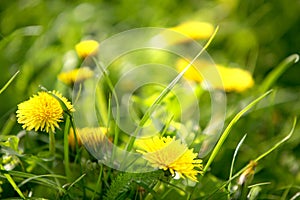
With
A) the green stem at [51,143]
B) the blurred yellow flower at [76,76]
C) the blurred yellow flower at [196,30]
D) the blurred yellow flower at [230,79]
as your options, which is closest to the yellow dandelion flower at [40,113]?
the green stem at [51,143]

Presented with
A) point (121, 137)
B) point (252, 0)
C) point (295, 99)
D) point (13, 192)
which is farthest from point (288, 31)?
point (13, 192)

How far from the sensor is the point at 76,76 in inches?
35.3

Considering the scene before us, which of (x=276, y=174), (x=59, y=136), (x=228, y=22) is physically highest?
(x=228, y=22)

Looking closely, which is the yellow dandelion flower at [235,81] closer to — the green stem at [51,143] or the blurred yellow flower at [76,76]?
the blurred yellow flower at [76,76]

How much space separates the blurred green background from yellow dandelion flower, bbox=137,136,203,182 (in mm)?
294

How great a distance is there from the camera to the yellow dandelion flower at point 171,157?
24.6 inches

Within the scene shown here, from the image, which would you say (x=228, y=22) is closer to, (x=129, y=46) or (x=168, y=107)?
(x=129, y=46)

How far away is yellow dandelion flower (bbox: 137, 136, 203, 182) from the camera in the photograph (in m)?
0.62

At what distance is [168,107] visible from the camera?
3.04ft

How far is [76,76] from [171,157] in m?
0.32

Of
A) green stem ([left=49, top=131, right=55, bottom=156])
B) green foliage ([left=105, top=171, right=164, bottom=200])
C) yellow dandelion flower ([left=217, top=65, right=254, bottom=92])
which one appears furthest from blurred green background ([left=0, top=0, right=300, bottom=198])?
green foliage ([left=105, top=171, right=164, bottom=200])

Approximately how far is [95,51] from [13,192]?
0.28m

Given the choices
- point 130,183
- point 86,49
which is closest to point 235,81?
point 86,49

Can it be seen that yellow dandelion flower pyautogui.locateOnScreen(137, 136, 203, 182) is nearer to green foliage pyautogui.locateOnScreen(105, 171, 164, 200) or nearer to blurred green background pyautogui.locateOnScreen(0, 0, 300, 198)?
green foliage pyautogui.locateOnScreen(105, 171, 164, 200)
